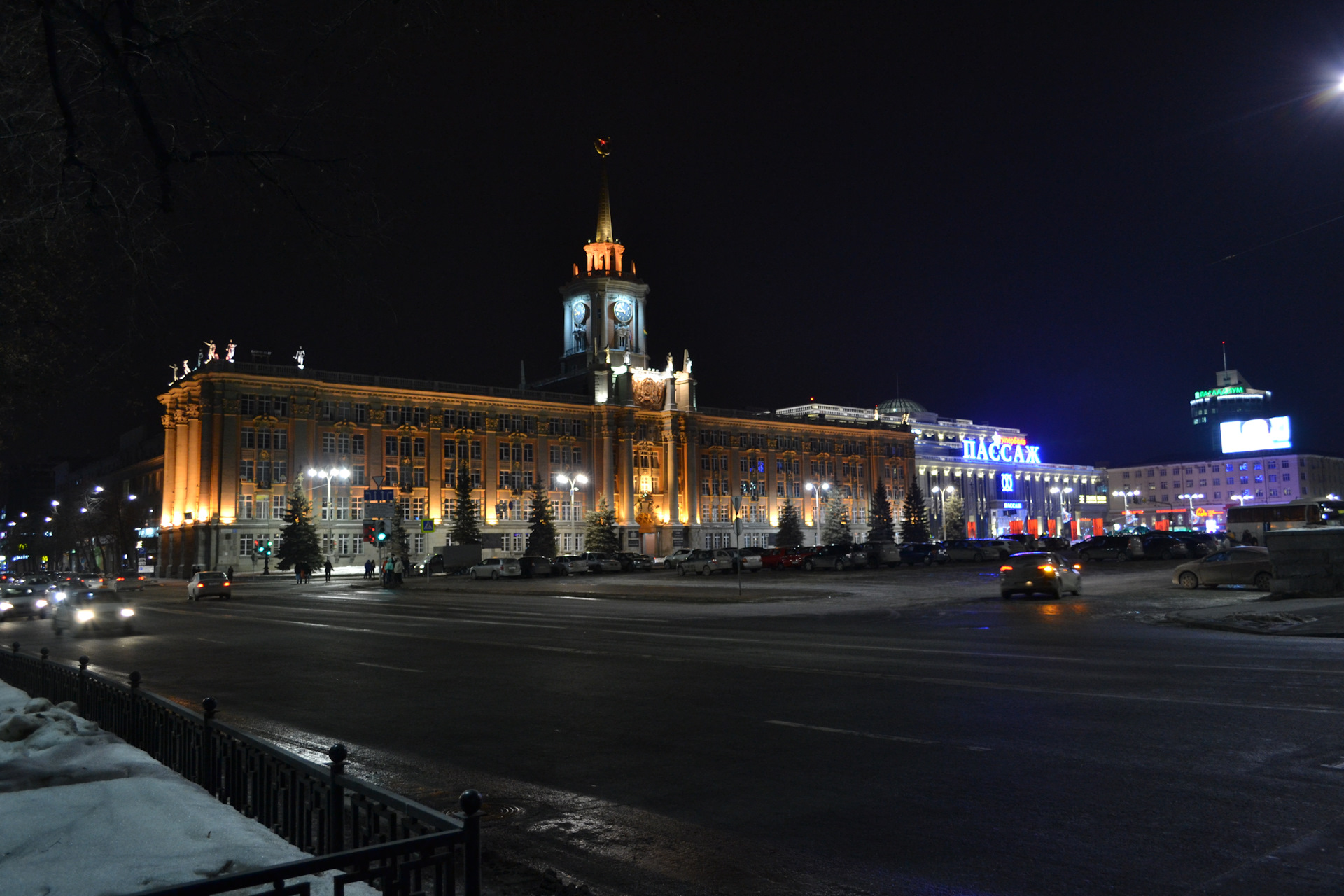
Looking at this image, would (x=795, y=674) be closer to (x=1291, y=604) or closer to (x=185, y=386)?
(x=1291, y=604)

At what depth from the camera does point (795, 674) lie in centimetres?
1400

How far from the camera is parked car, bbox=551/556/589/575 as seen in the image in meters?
64.8

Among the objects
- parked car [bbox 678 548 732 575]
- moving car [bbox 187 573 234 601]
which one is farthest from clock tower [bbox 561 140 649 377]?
moving car [bbox 187 573 234 601]

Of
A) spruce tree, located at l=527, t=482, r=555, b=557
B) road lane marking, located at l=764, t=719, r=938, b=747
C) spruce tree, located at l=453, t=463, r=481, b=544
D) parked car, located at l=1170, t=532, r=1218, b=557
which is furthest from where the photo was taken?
spruce tree, located at l=527, t=482, r=555, b=557

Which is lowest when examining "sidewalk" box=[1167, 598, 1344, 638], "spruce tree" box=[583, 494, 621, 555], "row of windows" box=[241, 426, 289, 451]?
"sidewalk" box=[1167, 598, 1344, 638]

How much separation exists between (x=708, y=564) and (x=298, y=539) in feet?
128

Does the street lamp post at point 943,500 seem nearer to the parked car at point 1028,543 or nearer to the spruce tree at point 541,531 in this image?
the parked car at point 1028,543

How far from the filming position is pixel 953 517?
132750mm

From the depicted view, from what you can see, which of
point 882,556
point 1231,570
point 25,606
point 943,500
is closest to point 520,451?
point 882,556

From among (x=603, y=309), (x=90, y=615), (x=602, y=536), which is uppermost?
(x=603, y=309)

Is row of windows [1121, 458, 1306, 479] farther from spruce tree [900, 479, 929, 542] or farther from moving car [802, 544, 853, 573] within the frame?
moving car [802, 544, 853, 573]

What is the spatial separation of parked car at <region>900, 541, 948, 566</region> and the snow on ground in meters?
57.5

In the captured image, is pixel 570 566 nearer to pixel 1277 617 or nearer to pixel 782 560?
pixel 782 560

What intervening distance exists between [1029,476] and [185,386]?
134m
